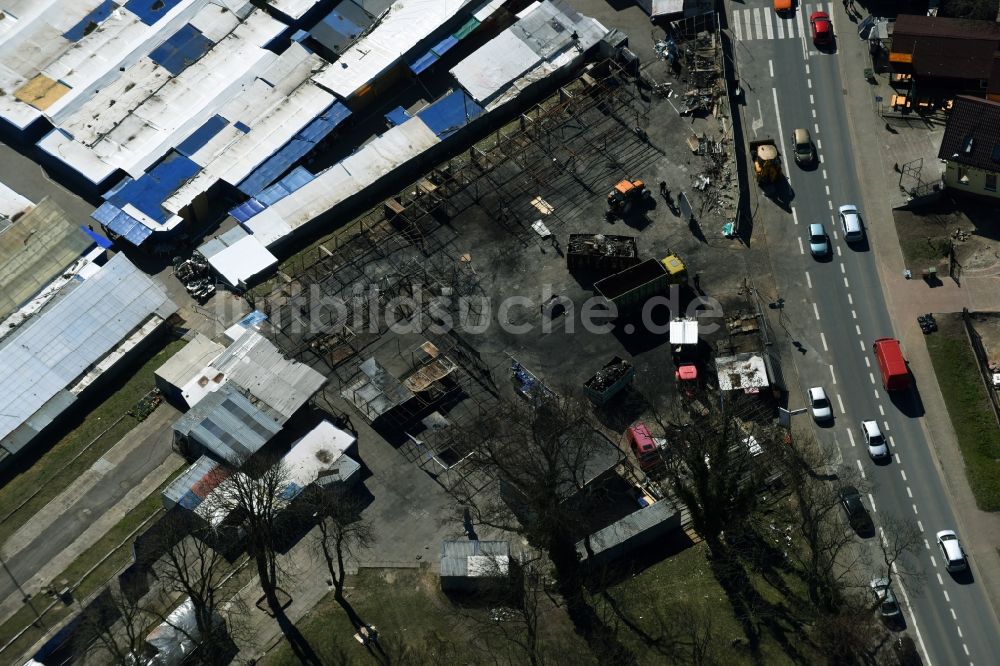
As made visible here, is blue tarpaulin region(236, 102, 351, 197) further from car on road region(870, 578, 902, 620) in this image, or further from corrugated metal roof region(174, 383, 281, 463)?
car on road region(870, 578, 902, 620)

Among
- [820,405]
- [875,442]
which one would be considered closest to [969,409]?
[875,442]

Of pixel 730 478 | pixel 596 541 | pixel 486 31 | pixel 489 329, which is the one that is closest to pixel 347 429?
pixel 489 329

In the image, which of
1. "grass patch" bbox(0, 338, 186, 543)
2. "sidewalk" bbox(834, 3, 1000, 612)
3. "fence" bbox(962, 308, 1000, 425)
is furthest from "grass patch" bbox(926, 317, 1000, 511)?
"grass patch" bbox(0, 338, 186, 543)

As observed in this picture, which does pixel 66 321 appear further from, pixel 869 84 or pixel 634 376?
pixel 869 84

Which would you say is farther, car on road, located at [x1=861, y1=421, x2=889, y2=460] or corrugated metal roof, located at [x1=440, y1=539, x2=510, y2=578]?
car on road, located at [x1=861, y1=421, x2=889, y2=460]

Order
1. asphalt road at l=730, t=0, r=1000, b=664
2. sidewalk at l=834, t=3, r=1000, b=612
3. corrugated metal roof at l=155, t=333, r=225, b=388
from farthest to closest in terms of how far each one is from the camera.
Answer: corrugated metal roof at l=155, t=333, r=225, b=388 → sidewalk at l=834, t=3, r=1000, b=612 → asphalt road at l=730, t=0, r=1000, b=664

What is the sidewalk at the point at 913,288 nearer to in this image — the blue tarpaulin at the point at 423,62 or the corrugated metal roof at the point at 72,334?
the blue tarpaulin at the point at 423,62

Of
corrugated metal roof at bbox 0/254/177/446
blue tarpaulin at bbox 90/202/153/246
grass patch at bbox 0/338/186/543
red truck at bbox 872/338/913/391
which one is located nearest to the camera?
red truck at bbox 872/338/913/391
